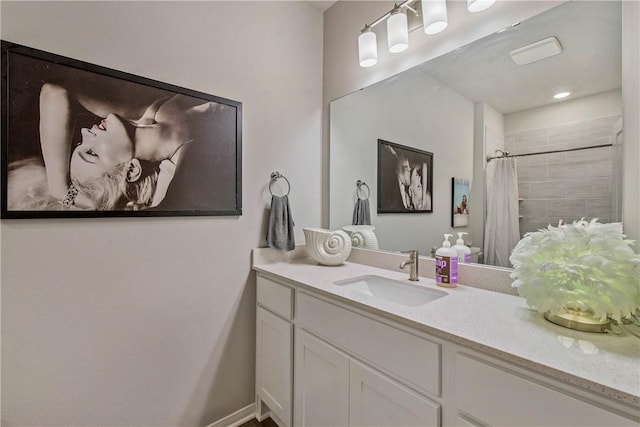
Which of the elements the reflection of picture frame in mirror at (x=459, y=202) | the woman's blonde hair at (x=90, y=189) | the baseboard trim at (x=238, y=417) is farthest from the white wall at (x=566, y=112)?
the baseboard trim at (x=238, y=417)

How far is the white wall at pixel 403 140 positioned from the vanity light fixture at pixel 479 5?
1.07ft

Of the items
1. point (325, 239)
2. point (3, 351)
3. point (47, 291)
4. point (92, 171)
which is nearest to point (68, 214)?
point (92, 171)

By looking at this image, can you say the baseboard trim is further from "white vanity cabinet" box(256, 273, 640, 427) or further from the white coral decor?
the white coral decor

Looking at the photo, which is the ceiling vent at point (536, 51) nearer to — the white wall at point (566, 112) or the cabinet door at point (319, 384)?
the white wall at point (566, 112)

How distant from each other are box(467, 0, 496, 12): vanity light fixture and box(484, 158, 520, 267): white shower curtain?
624 millimetres

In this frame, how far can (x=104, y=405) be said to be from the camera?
4.07 feet

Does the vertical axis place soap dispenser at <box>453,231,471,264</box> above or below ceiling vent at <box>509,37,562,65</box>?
below

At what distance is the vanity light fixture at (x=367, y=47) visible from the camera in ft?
5.26

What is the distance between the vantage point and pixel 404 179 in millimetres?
1648

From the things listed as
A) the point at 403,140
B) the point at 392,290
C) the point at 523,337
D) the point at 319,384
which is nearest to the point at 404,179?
the point at 403,140

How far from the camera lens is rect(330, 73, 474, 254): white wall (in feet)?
→ 4.68

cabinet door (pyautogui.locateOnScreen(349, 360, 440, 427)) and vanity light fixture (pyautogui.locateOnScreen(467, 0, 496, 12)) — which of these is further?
vanity light fixture (pyautogui.locateOnScreen(467, 0, 496, 12))

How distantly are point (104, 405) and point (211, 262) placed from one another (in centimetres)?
73

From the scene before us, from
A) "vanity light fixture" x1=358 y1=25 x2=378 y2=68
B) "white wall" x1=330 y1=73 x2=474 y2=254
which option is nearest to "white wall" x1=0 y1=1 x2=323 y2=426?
"white wall" x1=330 y1=73 x2=474 y2=254
